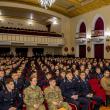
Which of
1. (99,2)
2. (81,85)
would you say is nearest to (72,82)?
(81,85)

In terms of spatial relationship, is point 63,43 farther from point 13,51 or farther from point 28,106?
point 28,106

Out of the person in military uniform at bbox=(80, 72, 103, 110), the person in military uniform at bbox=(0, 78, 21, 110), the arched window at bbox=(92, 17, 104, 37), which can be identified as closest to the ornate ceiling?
the arched window at bbox=(92, 17, 104, 37)

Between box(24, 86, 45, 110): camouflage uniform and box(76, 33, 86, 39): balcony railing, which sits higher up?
box(76, 33, 86, 39): balcony railing

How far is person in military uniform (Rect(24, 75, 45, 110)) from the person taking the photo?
562 centimetres

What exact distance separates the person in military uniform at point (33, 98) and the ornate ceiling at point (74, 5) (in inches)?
676

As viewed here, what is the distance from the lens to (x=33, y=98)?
569cm

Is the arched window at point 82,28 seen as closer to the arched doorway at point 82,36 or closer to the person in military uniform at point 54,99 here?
the arched doorway at point 82,36

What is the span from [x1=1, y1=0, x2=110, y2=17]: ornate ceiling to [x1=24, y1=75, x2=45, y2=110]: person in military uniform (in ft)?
56.3

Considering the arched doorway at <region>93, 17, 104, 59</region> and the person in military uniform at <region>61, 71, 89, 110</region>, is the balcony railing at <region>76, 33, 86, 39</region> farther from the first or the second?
the person in military uniform at <region>61, 71, 89, 110</region>

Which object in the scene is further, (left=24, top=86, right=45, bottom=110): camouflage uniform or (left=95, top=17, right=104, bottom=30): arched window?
(left=95, top=17, right=104, bottom=30): arched window

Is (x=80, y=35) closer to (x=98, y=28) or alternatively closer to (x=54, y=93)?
(x=98, y=28)

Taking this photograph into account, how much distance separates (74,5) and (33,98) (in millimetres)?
21052

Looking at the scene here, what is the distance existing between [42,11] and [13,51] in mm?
5931

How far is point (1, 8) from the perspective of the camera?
2822 centimetres
